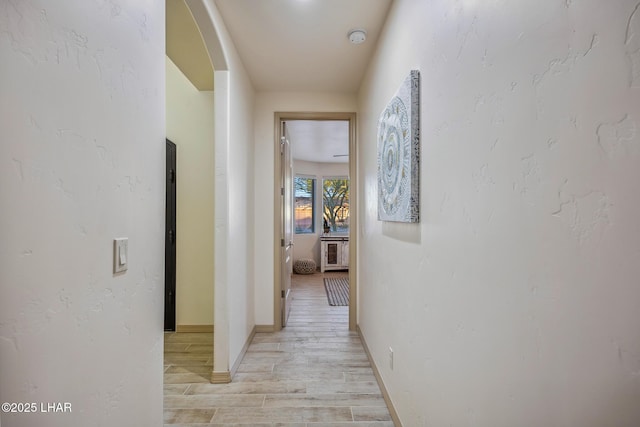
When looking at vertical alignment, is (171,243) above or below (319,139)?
below

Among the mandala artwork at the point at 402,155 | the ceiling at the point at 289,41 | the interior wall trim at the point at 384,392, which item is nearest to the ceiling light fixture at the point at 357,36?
the ceiling at the point at 289,41

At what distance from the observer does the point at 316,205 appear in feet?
25.8

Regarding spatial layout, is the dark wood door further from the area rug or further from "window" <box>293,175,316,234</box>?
"window" <box>293,175,316,234</box>

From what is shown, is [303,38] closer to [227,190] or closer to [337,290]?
[227,190]

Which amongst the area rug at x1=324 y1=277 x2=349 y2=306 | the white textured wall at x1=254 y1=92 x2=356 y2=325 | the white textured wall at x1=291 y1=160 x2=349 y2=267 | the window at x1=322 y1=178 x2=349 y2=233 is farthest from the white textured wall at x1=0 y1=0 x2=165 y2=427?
the window at x1=322 y1=178 x2=349 y2=233

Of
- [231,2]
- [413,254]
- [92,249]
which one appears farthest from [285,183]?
[92,249]

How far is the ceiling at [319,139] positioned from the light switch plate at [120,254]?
3.38m

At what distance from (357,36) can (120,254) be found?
7.05ft

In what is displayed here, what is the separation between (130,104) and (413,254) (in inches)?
52.3

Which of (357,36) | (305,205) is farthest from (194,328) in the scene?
(305,205)

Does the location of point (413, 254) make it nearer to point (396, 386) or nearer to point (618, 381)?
point (396, 386)

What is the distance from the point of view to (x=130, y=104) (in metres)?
1.03

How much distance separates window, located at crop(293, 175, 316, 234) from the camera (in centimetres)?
783

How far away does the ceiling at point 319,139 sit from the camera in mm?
4781
